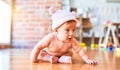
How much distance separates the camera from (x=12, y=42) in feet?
11.4

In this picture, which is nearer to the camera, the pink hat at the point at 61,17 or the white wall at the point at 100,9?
the pink hat at the point at 61,17

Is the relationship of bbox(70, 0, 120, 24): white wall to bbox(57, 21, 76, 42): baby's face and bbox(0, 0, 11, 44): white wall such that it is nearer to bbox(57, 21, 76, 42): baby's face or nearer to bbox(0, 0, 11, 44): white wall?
bbox(0, 0, 11, 44): white wall

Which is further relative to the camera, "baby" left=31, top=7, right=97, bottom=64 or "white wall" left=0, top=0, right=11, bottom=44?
"white wall" left=0, top=0, right=11, bottom=44

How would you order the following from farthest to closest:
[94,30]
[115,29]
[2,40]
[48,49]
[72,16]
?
1. [94,30]
2. [115,29]
3. [2,40]
4. [48,49]
5. [72,16]

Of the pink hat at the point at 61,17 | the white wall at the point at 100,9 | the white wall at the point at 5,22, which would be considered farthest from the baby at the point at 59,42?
the white wall at the point at 100,9

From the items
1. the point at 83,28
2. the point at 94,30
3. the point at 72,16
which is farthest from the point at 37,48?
the point at 94,30

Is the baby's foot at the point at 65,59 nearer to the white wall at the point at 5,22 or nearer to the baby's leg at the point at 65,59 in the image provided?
the baby's leg at the point at 65,59

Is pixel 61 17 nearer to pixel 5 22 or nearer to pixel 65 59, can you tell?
pixel 65 59

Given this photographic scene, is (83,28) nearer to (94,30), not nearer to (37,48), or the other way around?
(94,30)

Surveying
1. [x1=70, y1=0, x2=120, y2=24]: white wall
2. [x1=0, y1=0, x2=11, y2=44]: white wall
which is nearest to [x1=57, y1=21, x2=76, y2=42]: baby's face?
[x1=0, y1=0, x2=11, y2=44]: white wall

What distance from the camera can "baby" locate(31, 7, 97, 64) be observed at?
1.30m

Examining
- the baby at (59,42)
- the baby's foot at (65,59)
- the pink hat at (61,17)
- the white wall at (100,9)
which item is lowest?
the baby's foot at (65,59)

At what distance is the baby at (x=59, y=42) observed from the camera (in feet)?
4.27

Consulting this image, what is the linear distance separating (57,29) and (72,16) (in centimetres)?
12
